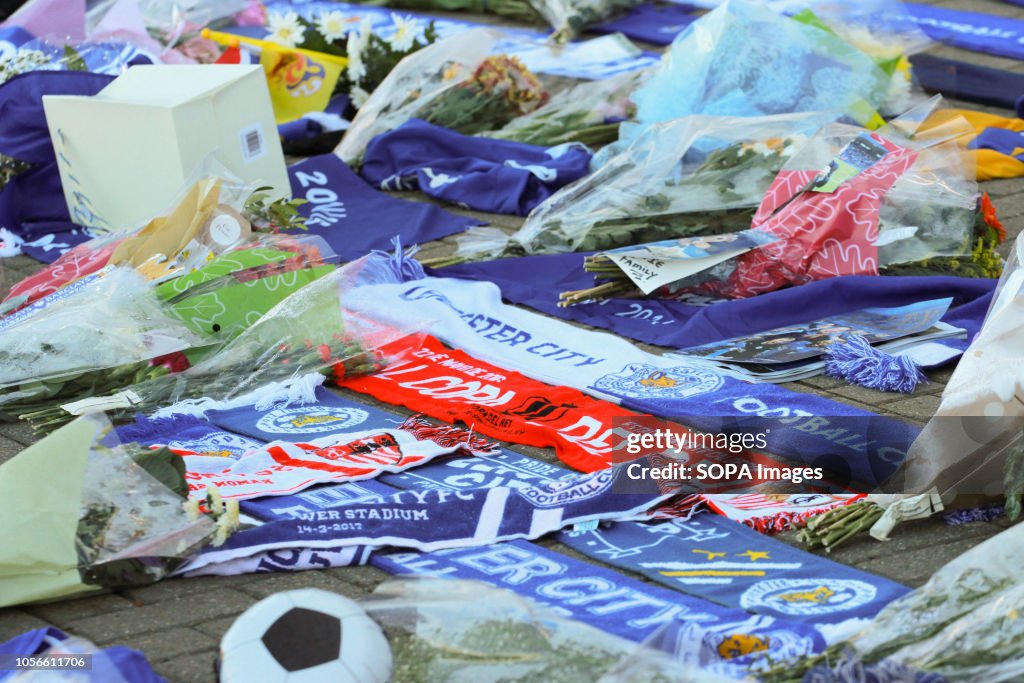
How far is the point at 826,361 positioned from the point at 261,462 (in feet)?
5.53

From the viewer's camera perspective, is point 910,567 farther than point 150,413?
No

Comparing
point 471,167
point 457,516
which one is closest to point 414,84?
point 471,167

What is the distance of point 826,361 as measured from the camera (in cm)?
398

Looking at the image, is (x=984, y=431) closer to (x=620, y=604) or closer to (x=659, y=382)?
(x=620, y=604)

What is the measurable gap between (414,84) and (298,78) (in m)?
0.78

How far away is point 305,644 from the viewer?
7.95 ft

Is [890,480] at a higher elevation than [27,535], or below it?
below

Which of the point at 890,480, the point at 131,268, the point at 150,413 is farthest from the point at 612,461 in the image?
the point at 131,268

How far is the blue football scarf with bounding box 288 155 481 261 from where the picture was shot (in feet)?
17.2

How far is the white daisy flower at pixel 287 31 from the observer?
6875 mm

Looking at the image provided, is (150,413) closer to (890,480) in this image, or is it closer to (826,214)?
(890,480)

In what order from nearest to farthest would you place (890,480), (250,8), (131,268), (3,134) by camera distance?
1. (890,480)
2. (131,268)
3. (3,134)
4. (250,8)

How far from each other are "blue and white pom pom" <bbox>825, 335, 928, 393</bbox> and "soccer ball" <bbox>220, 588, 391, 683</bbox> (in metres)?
1.93

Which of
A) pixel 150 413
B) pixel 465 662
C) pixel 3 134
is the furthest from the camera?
pixel 3 134
